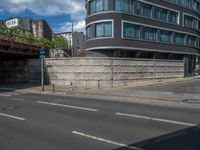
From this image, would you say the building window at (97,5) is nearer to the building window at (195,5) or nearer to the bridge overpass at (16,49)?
the bridge overpass at (16,49)

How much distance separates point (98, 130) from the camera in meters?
9.48

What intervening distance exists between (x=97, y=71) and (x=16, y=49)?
12.4m

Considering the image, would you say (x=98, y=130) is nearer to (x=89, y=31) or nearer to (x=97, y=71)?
(x=97, y=71)

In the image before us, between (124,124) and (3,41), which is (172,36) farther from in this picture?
(124,124)

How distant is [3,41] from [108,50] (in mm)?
14227

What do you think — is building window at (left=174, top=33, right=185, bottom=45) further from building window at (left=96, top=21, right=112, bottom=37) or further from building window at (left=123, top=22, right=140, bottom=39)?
building window at (left=96, top=21, right=112, bottom=37)

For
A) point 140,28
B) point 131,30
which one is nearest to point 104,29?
point 131,30

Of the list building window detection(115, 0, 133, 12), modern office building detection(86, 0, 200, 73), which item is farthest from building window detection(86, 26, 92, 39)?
building window detection(115, 0, 133, 12)

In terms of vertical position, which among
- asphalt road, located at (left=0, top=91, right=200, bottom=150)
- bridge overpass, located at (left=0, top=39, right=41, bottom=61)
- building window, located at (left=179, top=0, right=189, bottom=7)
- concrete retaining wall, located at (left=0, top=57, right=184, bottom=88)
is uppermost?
building window, located at (left=179, top=0, right=189, bottom=7)

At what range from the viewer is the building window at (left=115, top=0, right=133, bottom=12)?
3841 cm

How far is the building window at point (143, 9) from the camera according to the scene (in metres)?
41.4

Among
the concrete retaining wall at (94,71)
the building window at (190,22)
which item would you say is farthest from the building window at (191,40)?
the concrete retaining wall at (94,71)

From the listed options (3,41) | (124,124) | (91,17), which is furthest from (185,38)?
(124,124)

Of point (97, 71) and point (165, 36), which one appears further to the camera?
point (165, 36)
